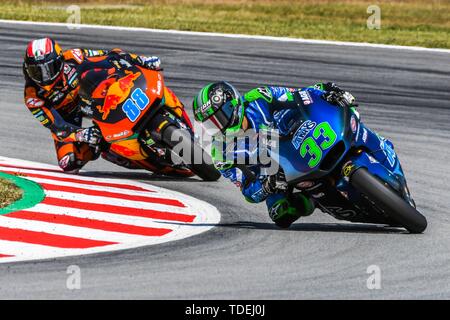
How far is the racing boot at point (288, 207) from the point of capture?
38.1ft

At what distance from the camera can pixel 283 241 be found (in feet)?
36.8

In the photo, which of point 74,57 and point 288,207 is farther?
point 74,57

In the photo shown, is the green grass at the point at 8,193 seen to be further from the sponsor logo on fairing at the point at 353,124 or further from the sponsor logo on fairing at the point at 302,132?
the sponsor logo on fairing at the point at 353,124

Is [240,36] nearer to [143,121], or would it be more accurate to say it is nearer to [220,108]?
[143,121]

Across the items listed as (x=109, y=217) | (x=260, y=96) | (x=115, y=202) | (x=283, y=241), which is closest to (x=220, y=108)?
(x=260, y=96)

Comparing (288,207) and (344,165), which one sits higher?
(344,165)

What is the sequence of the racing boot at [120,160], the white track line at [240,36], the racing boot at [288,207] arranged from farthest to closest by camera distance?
1. the white track line at [240,36]
2. the racing boot at [120,160]
3. the racing boot at [288,207]

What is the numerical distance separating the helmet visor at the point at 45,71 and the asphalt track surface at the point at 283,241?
53.4 inches

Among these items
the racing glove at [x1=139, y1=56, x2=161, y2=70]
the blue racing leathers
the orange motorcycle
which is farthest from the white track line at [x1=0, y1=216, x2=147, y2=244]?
the racing glove at [x1=139, y1=56, x2=161, y2=70]

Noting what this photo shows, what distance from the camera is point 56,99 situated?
14.8 metres

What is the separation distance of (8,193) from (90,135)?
170 cm

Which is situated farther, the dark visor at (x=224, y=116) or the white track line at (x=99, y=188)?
the white track line at (x=99, y=188)

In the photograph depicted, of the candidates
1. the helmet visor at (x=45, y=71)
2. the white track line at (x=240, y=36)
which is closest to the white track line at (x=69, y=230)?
the helmet visor at (x=45, y=71)
